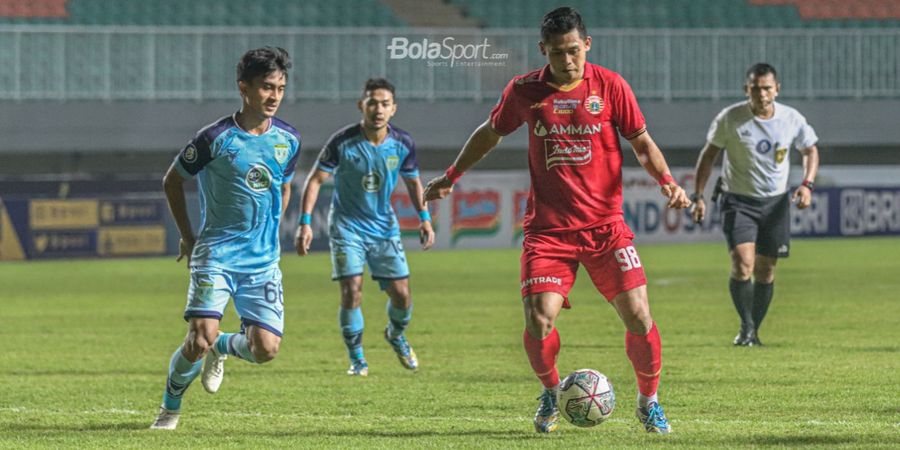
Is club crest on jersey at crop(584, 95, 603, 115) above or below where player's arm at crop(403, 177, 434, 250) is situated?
above

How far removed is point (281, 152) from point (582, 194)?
1.49 m

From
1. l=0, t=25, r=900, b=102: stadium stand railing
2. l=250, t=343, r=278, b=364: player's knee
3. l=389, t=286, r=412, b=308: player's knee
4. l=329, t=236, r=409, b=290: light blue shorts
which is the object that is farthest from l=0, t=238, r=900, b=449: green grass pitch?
l=0, t=25, r=900, b=102: stadium stand railing

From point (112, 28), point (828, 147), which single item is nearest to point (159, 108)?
point (112, 28)

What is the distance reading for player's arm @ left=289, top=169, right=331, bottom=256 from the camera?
852 cm

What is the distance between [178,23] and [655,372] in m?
23.2

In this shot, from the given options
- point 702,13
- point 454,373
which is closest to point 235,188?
point 454,373

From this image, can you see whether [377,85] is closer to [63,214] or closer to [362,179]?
[362,179]

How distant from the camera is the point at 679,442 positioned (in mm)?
6391

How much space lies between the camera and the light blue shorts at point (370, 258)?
32.5ft

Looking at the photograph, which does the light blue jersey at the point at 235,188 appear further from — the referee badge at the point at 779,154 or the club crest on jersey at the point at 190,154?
the referee badge at the point at 779,154

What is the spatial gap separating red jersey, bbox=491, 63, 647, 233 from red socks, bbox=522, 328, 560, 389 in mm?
518

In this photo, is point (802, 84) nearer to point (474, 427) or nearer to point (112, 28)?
point (112, 28)

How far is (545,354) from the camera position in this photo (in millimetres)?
6758

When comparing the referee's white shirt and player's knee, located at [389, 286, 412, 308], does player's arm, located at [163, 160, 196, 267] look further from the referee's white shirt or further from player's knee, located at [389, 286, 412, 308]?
the referee's white shirt
